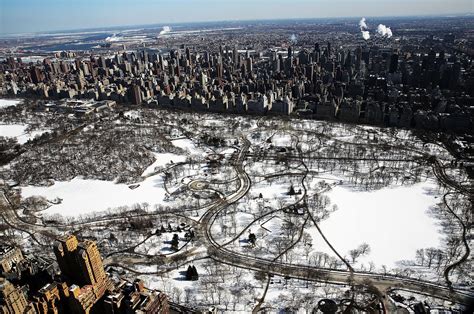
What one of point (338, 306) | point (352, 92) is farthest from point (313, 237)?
point (352, 92)

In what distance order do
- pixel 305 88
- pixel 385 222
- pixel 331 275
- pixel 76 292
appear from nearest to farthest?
1. pixel 76 292
2. pixel 331 275
3. pixel 385 222
4. pixel 305 88

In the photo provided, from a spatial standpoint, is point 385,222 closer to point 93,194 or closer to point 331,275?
point 331,275

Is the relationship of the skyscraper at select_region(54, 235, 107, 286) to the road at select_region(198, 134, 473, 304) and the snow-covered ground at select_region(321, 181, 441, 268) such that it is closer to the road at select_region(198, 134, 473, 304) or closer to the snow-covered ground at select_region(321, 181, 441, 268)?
the road at select_region(198, 134, 473, 304)

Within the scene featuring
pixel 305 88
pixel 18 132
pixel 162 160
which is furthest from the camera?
pixel 305 88

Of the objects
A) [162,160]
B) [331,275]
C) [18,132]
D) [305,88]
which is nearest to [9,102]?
[18,132]

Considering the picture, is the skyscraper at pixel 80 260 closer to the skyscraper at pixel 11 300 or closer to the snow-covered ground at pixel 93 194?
the skyscraper at pixel 11 300

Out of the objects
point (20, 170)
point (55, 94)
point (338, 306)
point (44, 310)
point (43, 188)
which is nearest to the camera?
point (44, 310)

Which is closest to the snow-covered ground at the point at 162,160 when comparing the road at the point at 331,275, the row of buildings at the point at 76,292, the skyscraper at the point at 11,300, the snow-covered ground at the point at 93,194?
the snow-covered ground at the point at 93,194

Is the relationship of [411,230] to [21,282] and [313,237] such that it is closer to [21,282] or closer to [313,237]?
[313,237]
